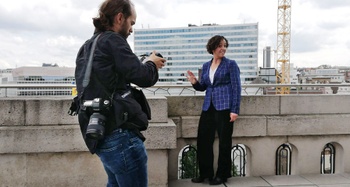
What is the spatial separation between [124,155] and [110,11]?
97 cm

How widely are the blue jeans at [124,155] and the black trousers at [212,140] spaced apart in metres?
2.54

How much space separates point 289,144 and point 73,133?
3.24m

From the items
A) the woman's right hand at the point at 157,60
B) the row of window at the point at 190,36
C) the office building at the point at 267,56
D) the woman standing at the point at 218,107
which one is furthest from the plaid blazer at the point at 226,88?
the office building at the point at 267,56

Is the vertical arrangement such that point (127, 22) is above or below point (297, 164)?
above

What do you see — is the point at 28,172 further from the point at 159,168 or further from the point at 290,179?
the point at 290,179

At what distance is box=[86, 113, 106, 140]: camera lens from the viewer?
2.33 m

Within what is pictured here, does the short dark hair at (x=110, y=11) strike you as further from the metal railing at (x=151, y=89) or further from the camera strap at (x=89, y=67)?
the metal railing at (x=151, y=89)

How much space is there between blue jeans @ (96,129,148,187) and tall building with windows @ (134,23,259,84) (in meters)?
135

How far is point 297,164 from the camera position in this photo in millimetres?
5664

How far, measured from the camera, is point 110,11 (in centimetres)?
251

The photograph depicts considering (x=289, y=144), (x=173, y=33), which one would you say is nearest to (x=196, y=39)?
(x=173, y=33)

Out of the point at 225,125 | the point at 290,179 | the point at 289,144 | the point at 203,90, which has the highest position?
the point at 203,90

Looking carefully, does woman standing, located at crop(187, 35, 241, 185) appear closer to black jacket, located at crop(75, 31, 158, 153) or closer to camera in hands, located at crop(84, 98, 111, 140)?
black jacket, located at crop(75, 31, 158, 153)

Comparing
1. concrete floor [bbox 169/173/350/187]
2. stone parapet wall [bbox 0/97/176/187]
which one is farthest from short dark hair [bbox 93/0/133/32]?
concrete floor [bbox 169/173/350/187]
